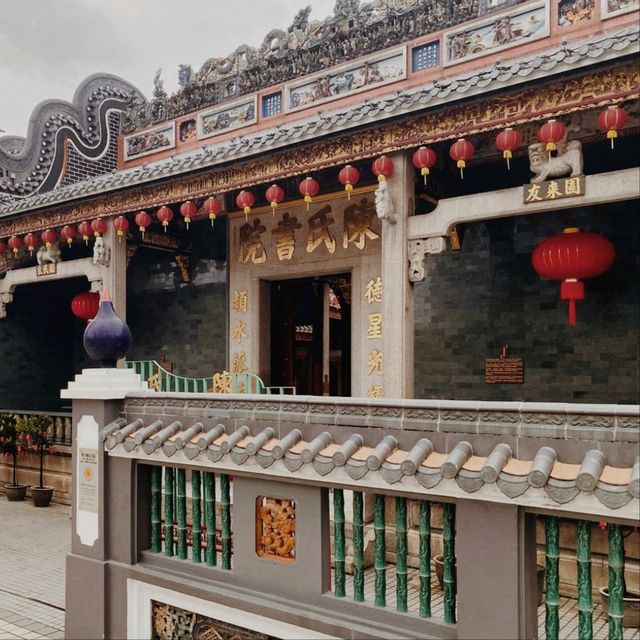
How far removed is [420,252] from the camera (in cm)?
647

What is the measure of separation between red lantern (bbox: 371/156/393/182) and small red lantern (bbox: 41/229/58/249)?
5.70 meters

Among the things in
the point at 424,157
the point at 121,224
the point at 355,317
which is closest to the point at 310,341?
the point at 355,317

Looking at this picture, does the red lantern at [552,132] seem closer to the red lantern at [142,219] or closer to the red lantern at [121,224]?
the red lantern at [142,219]

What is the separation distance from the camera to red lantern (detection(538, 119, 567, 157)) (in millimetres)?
5570

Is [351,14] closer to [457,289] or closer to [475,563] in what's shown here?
[457,289]

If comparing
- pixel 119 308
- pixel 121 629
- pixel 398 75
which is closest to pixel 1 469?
pixel 119 308

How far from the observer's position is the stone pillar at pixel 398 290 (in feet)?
21.3

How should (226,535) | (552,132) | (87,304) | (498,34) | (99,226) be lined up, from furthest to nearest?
(87,304)
(99,226)
(498,34)
(552,132)
(226,535)

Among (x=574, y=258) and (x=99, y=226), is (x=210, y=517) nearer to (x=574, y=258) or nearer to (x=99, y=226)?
(x=574, y=258)

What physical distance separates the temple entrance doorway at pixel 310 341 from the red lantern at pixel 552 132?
15.0 ft

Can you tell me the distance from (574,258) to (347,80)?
422 cm

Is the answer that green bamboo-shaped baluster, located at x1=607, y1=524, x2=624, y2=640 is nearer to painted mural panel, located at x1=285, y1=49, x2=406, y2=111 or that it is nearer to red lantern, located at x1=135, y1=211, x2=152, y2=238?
painted mural panel, located at x1=285, y1=49, x2=406, y2=111

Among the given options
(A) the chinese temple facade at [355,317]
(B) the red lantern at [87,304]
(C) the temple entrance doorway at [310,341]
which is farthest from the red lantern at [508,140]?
(B) the red lantern at [87,304]

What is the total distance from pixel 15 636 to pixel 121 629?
115 centimetres
